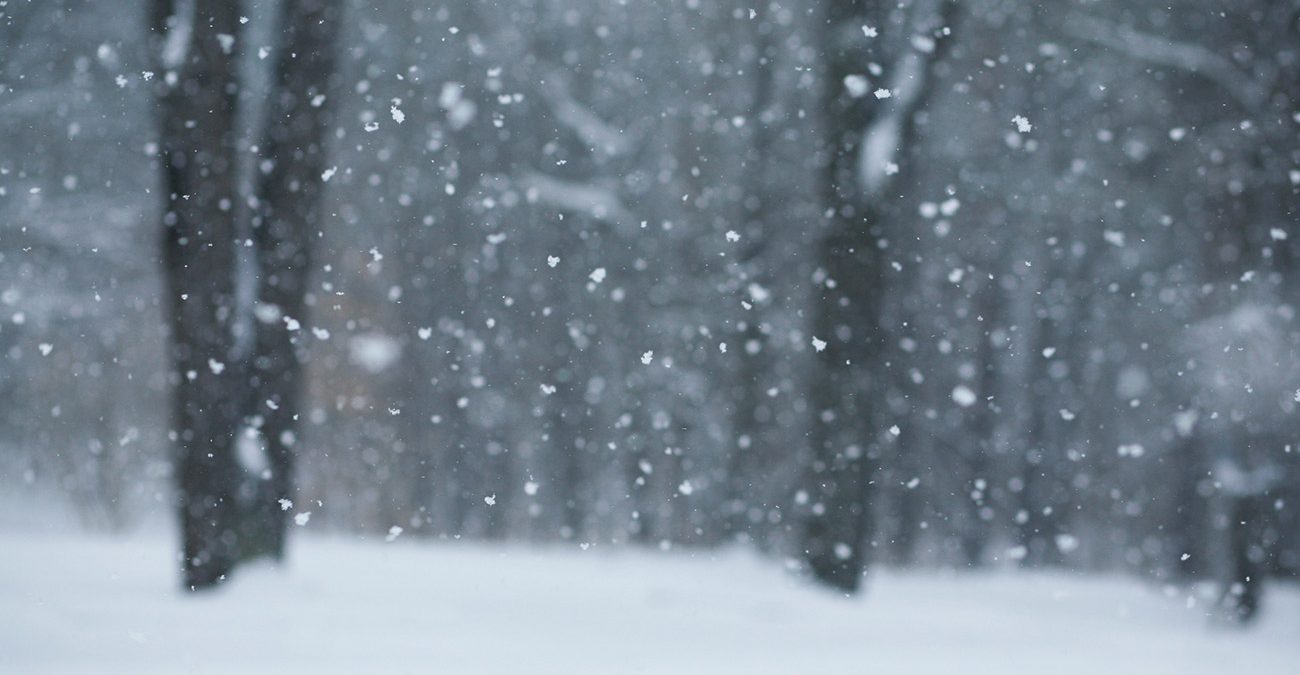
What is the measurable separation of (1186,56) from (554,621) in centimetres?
792

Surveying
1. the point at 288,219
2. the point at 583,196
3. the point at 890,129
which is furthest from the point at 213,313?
the point at 583,196

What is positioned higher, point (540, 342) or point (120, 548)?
point (540, 342)

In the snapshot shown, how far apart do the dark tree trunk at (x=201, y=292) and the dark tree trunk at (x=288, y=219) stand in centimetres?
41

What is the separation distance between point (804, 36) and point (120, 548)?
9.31m

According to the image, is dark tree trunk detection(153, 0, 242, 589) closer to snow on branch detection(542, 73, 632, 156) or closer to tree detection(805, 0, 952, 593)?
tree detection(805, 0, 952, 593)

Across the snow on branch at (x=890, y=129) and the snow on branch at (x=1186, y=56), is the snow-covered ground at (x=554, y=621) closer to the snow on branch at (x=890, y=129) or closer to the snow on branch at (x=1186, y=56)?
the snow on branch at (x=890, y=129)

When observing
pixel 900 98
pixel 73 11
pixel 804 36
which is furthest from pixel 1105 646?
pixel 73 11

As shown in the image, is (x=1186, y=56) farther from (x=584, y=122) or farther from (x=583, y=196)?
(x=584, y=122)

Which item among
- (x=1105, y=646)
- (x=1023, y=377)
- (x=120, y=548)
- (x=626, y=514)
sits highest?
(x=1023, y=377)

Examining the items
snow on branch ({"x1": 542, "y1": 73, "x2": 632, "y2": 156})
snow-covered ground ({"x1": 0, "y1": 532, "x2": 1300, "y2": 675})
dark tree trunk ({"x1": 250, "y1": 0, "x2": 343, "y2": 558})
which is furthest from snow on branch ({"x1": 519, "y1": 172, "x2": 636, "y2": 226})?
dark tree trunk ({"x1": 250, "y1": 0, "x2": 343, "y2": 558})

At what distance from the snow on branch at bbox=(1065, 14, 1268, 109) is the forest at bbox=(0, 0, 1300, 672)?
0.03 m

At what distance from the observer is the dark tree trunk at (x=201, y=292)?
25.1ft

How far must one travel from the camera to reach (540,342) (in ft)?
63.5

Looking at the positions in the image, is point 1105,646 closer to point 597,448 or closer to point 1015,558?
point 1015,558
